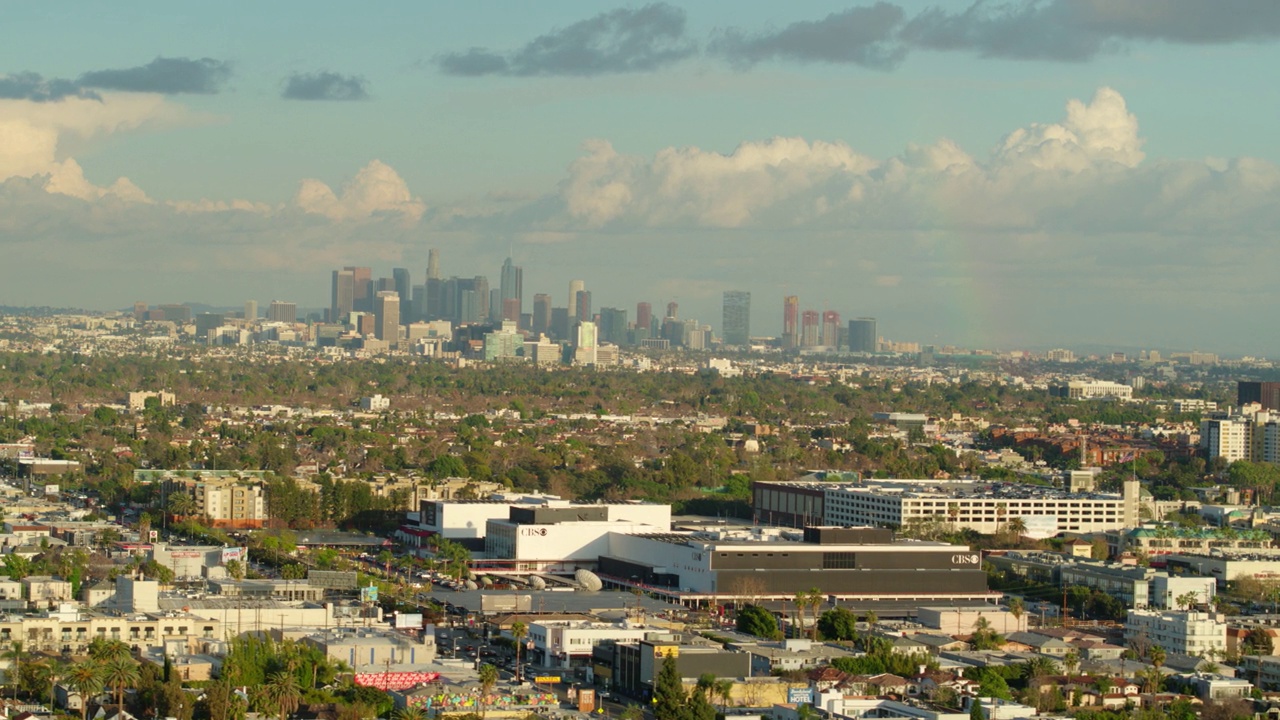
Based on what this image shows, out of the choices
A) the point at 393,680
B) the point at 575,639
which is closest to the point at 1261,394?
the point at 575,639

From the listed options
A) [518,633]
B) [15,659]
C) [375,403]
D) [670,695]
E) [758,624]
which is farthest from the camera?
[375,403]

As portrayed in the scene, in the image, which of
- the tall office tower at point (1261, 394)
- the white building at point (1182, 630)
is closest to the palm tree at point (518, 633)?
the white building at point (1182, 630)

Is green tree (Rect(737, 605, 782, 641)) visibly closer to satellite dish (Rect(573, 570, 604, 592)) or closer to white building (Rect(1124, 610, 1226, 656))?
white building (Rect(1124, 610, 1226, 656))

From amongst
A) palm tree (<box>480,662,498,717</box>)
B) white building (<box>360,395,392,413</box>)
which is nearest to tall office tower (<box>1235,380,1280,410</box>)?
white building (<box>360,395,392,413</box>)

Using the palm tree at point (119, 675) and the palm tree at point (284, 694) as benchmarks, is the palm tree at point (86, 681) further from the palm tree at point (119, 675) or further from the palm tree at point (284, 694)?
the palm tree at point (284, 694)

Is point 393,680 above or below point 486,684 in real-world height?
below

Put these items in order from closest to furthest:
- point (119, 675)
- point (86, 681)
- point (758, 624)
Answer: point (86, 681) → point (119, 675) → point (758, 624)

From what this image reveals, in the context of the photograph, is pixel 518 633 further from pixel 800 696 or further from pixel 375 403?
pixel 375 403
